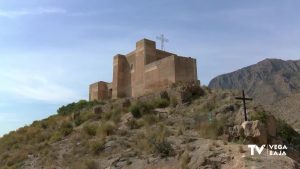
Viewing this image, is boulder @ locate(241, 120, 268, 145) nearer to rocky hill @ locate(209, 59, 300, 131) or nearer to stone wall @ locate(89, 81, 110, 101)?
rocky hill @ locate(209, 59, 300, 131)

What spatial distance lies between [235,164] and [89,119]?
1306cm

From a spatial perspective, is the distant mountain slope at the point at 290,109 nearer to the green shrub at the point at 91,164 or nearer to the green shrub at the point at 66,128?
the green shrub at the point at 66,128

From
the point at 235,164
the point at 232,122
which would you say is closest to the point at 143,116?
the point at 232,122

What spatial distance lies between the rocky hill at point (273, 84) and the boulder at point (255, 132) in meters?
9.29

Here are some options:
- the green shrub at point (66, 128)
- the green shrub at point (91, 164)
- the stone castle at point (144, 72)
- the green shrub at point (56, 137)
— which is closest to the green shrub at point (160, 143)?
the green shrub at point (91, 164)

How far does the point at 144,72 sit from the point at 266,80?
45267 millimetres

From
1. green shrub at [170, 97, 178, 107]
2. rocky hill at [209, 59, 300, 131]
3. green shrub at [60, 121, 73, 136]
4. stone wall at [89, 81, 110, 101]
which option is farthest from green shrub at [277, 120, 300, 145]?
stone wall at [89, 81, 110, 101]

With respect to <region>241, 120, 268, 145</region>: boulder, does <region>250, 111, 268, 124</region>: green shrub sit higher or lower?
higher

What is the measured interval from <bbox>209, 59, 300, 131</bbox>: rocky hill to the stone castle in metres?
5.02

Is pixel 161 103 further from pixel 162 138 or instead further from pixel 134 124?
pixel 162 138

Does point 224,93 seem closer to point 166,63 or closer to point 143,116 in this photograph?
point 143,116

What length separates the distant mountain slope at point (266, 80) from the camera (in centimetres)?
5646

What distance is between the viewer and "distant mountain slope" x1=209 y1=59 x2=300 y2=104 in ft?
185

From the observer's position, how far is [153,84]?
25.8 m
